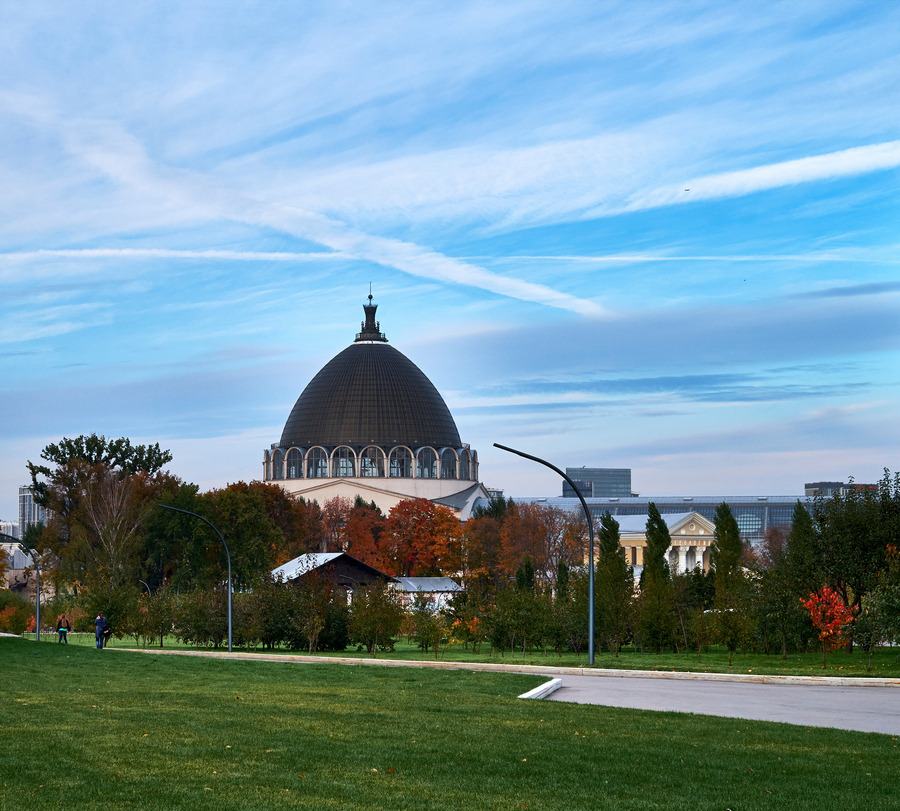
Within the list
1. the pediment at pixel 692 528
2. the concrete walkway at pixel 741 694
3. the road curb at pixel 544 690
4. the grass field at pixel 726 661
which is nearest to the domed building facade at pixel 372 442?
the pediment at pixel 692 528

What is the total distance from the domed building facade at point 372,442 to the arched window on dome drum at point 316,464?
12 centimetres

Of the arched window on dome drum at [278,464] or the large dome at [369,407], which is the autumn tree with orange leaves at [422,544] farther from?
the arched window on dome drum at [278,464]

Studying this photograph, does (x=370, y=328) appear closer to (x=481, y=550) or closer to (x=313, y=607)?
(x=481, y=550)

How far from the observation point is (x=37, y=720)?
13.1 m

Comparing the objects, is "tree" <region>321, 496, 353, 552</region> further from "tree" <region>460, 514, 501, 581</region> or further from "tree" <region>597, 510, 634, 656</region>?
"tree" <region>597, 510, 634, 656</region>

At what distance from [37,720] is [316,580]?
938 inches

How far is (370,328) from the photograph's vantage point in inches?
5704

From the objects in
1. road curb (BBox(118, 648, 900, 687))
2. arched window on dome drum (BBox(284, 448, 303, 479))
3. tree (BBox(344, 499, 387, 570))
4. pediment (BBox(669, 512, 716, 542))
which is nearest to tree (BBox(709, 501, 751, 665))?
road curb (BBox(118, 648, 900, 687))

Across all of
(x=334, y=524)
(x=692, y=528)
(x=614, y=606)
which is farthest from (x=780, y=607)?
(x=692, y=528)

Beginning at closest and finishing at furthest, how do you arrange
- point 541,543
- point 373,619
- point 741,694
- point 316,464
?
point 741,694 → point 373,619 → point 541,543 → point 316,464

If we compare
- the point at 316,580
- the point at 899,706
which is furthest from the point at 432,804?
the point at 316,580

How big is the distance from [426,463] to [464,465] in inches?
255

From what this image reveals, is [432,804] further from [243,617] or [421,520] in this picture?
[421,520]

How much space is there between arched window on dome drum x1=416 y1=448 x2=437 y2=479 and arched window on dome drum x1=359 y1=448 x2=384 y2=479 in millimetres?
4628
